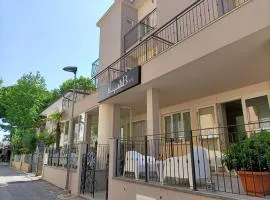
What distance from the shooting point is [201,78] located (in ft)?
23.3

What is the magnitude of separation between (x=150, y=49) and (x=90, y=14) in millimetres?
6789

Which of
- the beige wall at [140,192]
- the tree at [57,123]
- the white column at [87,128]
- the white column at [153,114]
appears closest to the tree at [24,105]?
the tree at [57,123]

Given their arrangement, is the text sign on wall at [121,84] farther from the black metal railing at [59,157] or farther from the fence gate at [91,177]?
the black metal railing at [59,157]

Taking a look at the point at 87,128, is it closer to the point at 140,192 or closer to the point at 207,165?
the point at 140,192

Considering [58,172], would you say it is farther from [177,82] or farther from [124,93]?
[177,82]

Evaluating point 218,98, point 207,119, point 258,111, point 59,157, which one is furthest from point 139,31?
point 59,157

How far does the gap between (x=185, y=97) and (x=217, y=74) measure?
2661 millimetres

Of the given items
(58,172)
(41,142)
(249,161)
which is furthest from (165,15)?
(41,142)

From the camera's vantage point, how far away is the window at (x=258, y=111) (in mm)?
7441

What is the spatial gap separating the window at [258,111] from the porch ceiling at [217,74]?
65 cm

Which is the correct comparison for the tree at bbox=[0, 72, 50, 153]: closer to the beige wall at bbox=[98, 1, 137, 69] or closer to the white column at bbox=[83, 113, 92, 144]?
the white column at bbox=[83, 113, 92, 144]

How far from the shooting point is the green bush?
12.3ft

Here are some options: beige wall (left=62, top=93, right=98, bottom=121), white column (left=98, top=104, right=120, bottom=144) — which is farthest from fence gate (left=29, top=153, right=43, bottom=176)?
white column (left=98, top=104, right=120, bottom=144)

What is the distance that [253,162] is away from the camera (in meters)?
3.83
